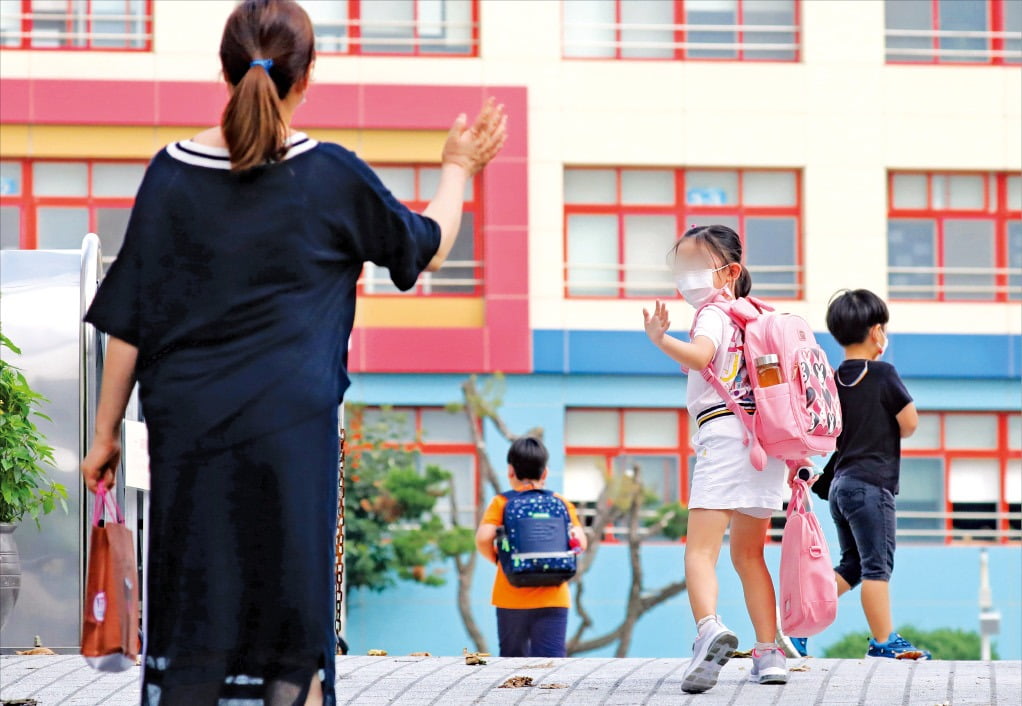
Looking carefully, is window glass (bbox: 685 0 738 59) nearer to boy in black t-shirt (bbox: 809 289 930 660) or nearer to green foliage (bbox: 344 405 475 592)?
green foliage (bbox: 344 405 475 592)

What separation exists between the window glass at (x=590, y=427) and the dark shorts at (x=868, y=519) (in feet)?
62.4

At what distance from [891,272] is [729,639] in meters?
22.5

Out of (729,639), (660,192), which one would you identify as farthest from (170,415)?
(660,192)

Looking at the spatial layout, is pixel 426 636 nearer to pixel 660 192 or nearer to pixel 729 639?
pixel 660 192

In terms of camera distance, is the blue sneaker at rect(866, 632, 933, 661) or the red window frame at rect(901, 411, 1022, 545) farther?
the red window frame at rect(901, 411, 1022, 545)

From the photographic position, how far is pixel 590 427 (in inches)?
1080

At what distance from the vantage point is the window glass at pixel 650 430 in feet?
90.1

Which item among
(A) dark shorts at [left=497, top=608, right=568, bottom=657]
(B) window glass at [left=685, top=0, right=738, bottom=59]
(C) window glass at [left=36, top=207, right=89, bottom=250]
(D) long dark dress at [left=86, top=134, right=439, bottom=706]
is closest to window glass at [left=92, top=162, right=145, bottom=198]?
(C) window glass at [left=36, top=207, right=89, bottom=250]

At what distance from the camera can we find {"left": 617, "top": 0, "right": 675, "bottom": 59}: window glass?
2797cm

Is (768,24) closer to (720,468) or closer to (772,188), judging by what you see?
(772,188)

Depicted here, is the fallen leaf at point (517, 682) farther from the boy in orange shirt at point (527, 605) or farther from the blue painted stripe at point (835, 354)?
the blue painted stripe at point (835, 354)

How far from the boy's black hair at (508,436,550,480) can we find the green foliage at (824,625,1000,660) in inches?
671

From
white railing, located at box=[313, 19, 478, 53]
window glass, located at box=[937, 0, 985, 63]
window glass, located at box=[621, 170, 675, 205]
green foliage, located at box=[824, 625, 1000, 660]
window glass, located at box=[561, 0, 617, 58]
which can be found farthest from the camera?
window glass, located at box=[937, 0, 985, 63]

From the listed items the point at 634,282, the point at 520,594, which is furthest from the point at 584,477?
the point at 520,594
